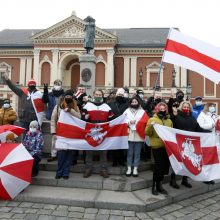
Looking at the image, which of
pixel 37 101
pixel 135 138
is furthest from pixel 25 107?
pixel 135 138

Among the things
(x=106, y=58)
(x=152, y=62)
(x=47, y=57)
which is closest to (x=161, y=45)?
(x=152, y=62)

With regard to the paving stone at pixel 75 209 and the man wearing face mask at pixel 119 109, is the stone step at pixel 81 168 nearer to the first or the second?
the man wearing face mask at pixel 119 109

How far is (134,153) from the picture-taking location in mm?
6031

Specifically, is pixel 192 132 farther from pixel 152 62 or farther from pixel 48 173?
pixel 152 62

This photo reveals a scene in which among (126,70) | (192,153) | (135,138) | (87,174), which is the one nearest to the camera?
(192,153)

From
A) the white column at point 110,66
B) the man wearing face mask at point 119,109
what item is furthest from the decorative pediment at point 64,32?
the man wearing face mask at point 119,109

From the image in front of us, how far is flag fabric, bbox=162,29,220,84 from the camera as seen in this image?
663 centimetres

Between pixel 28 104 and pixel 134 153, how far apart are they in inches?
104

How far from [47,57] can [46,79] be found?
A: 2.76 metres

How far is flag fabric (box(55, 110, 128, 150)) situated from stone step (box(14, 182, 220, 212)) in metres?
0.87

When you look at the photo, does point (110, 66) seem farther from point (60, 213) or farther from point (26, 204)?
point (60, 213)

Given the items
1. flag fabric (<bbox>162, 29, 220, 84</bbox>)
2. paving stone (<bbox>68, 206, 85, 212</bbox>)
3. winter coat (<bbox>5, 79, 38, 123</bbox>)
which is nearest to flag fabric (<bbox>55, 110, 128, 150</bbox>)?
winter coat (<bbox>5, 79, 38, 123</bbox>)

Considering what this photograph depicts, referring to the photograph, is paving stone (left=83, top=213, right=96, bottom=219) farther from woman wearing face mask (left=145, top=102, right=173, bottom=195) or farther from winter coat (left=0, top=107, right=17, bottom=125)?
winter coat (left=0, top=107, right=17, bottom=125)

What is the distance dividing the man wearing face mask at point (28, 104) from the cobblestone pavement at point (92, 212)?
2.16 meters
